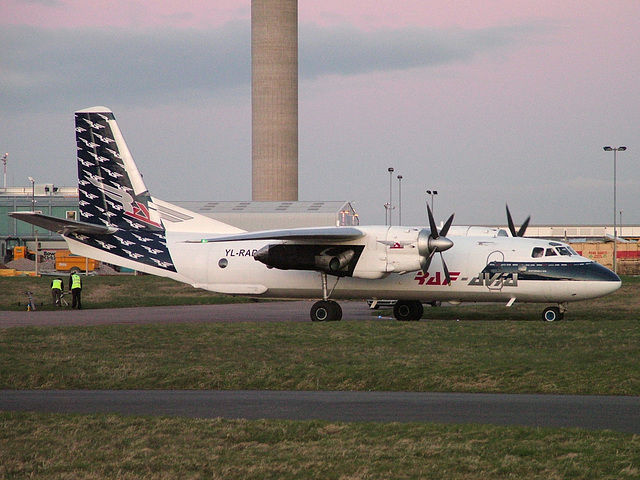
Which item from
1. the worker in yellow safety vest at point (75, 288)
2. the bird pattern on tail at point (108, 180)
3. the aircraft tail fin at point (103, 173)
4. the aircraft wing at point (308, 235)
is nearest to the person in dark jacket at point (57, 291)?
the worker in yellow safety vest at point (75, 288)

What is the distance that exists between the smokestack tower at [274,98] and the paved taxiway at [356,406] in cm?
7890

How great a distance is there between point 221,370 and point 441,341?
713cm

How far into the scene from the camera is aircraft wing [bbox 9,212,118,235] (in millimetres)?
28281

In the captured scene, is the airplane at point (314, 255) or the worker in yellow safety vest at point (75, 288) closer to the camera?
the airplane at point (314, 255)

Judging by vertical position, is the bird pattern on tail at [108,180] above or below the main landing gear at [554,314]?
above

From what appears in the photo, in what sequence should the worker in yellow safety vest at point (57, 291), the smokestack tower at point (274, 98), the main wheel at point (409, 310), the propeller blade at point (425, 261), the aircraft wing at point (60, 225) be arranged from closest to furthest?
1. the propeller blade at point (425, 261)
2. the aircraft wing at point (60, 225)
3. the main wheel at point (409, 310)
4. the worker in yellow safety vest at point (57, 291)
5. the smokestack tower at point (274, 98)

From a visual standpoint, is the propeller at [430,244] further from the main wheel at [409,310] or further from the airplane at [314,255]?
the main wheel at [409,310]

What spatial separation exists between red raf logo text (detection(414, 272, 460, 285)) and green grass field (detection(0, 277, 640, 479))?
3.13 meters

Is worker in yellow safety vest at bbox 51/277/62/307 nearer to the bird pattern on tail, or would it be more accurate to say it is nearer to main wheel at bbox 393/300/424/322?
the bird pattern on tail

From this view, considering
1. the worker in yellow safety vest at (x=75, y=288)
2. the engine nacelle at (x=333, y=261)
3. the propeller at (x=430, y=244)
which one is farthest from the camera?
the worker in yellow safety vest at (x=75, y=288)

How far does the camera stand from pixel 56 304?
38625mm

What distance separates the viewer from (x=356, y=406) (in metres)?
13.9

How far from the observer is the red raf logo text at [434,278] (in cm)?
2941

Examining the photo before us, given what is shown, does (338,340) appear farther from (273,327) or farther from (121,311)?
(121,311)
